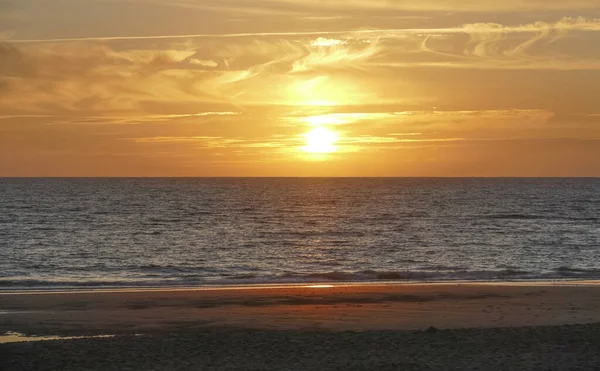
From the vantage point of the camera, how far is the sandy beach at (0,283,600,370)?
49.6 feet

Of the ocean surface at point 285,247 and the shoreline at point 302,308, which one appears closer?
the shoreline at point 302,308

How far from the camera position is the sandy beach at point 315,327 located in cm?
1512

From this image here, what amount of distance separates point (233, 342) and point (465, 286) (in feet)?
51.2

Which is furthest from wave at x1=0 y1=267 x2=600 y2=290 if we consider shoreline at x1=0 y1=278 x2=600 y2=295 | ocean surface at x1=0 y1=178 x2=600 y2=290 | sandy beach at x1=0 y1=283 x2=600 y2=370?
sandy beach at x1=0 y1=283 x2=600 y2=370

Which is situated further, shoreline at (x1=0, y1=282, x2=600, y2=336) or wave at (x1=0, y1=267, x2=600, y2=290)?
wave at (x1=0, y1=267, x2=600, y2=290)

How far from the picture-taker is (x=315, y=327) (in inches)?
791

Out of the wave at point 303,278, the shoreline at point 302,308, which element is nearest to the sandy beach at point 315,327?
the shoreline at point 302,308

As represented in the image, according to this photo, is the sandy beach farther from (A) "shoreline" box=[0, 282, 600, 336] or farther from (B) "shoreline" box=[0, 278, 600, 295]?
A: (B) "shoreline" box=[0, 278, 600, 295]

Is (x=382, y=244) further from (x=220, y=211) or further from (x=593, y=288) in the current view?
(x=220, y=211)

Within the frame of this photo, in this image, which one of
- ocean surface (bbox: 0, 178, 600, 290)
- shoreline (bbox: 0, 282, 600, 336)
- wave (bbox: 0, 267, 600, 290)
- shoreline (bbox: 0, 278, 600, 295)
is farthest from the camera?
ocean surface (bbox: 0, 178, 600, 290)

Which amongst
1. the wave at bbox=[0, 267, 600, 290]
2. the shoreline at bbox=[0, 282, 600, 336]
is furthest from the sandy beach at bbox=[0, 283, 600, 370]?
the wave at bbox=[0, 267, 600, 290]

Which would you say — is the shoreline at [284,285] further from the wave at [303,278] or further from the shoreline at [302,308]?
the wave at [303,278]

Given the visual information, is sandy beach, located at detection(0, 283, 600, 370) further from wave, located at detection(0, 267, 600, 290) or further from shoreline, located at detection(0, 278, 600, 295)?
wave, located at detection(0, 267, 600, 290)

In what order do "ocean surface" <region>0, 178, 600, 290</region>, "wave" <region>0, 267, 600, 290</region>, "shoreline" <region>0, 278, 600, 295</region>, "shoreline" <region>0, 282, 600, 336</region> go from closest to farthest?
"shoreline" <region>0, 282, 600, 336</region>
"shoreline" <region>0, 278, 600, 295</region>
"wave" <region>0, 267, 600, 290</region>
"ocean surface" <region>0, 178, 600, 290</region>
